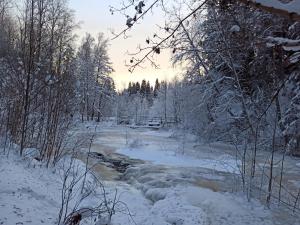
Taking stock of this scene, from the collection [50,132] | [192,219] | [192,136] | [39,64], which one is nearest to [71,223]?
[192,219]

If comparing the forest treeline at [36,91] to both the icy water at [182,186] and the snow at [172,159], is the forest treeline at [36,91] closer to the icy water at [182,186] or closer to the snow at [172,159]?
the icy water at [182,186]

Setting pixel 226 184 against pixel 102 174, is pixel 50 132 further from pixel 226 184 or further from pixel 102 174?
pixel 226 184

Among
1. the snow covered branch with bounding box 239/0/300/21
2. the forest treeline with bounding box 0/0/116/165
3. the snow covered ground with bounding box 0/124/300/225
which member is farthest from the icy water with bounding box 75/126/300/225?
the snow covered branch with bounding box 239/0/300/21

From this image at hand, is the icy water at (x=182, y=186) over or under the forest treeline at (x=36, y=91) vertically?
under

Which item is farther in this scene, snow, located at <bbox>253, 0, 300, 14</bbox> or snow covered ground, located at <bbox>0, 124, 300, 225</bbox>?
snow covered ground, located at <bbox>0, 124, 300, 225</bbox>

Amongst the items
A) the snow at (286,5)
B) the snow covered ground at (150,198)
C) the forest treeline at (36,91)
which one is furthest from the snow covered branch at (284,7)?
the forest treeline at (36,91)

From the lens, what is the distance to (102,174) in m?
13.2

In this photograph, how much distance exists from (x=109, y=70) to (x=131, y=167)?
42.1 metres

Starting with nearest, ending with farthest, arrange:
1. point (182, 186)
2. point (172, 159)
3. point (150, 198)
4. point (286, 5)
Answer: point (286, 5) → point (150, 198) → point (182, 186) → point (172, 159)

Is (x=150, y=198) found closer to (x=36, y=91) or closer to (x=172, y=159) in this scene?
(x=36, y=91)

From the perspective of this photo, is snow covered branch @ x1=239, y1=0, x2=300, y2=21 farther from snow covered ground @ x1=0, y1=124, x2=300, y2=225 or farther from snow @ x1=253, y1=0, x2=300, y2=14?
snow covered ground @ x1=0, y1=124, x2=300, y2=225

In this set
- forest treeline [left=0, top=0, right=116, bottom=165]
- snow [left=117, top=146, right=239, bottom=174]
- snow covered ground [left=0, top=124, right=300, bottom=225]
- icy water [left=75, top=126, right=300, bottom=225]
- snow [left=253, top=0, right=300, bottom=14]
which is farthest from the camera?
snow [left=117, top=146, right=239, bottom=174]

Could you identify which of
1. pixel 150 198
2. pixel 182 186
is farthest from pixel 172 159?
pixel 150 198

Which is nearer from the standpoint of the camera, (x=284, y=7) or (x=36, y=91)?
(x=284, y=7)
